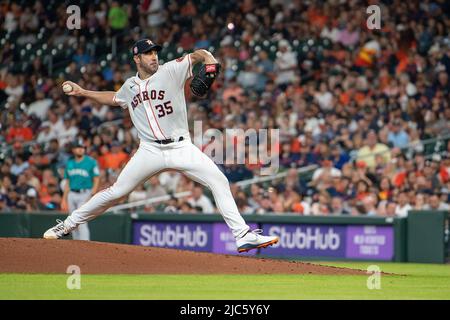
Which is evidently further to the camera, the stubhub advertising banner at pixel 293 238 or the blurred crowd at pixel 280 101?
the blurred crowd at pixel 280 101

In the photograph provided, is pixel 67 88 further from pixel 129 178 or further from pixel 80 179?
pixel 80 179

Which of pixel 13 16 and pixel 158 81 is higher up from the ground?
pixel 13 16

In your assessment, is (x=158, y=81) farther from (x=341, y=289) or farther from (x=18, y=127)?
(x=18, y=127)

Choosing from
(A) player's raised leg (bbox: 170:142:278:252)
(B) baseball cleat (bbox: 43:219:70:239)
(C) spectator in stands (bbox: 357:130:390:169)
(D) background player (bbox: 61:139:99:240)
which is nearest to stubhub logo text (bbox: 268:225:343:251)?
(C) spectator in stands (bbox: 357:130:390:169)

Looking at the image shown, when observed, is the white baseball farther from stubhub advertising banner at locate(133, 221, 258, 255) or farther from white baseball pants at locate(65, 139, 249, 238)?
stubhub advertising banner at locate(133, 221, 258, 255)

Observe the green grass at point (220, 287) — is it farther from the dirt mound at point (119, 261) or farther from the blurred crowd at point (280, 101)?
the blurred crowd at point (280, 101)

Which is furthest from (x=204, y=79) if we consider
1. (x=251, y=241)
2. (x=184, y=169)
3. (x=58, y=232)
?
(x=58, y=232)

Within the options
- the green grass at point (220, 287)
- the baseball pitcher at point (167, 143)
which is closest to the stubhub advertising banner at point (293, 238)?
the green grass at point (220, 287)

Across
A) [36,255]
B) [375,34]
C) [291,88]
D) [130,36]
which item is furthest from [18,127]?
[36,255]
